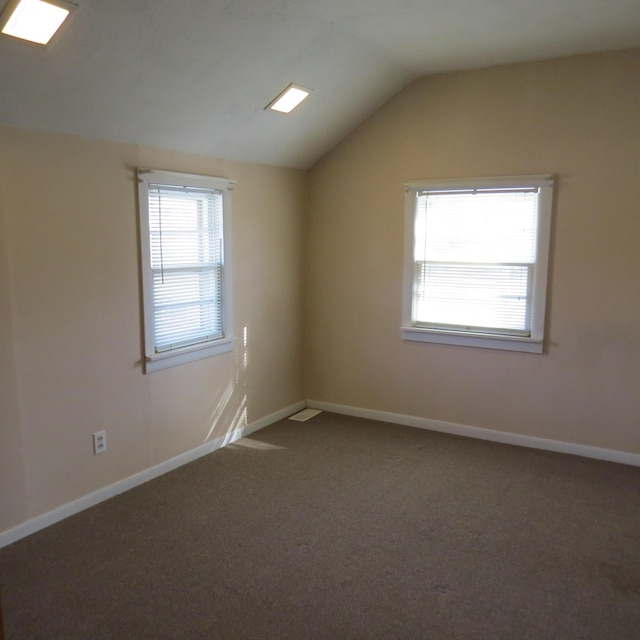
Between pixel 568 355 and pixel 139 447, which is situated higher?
pixel 568 355

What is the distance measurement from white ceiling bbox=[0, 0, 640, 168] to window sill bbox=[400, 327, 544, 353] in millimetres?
1726

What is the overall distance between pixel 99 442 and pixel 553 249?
3113 millimetres

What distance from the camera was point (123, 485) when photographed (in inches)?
→ 135

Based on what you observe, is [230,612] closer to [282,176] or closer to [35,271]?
[35,271]

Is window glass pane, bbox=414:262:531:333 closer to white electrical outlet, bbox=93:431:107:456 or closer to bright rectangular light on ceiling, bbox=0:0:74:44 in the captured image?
white electrical outlet, bbox=93:431:107:456

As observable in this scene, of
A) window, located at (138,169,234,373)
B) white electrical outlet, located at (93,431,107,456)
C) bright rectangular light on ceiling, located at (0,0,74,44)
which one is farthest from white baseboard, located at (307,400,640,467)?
bright rectangular light on ceiling, located at (0,0,74,44)

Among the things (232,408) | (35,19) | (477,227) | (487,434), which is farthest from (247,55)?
(487,434)

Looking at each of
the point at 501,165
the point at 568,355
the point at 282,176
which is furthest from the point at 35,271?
the point at 568,355

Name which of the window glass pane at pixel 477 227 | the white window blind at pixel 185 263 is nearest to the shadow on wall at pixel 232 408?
the white window blind at pixel 185 263

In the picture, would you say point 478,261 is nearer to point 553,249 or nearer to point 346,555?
point 553,249

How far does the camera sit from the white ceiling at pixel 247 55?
254 centimetres

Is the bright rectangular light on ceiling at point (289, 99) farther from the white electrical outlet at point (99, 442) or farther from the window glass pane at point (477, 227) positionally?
the white electrical outlet at point (99, 442)

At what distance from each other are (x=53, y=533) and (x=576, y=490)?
2922 millimetres

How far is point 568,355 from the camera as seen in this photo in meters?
3.99
